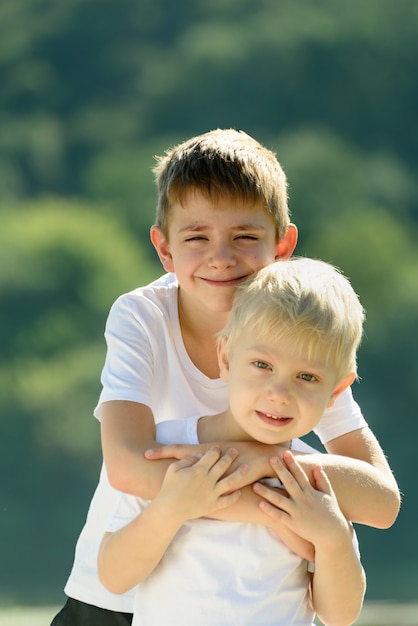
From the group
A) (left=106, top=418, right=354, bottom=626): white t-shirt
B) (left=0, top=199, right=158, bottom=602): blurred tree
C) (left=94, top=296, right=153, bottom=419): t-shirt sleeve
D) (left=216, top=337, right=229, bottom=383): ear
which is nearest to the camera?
(left=106, top=418, right=354, bottom=626): white t-shirt

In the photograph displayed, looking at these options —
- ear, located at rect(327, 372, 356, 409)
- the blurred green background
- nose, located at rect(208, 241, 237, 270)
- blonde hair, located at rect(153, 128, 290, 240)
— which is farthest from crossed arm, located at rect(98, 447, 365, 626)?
the blurred green background

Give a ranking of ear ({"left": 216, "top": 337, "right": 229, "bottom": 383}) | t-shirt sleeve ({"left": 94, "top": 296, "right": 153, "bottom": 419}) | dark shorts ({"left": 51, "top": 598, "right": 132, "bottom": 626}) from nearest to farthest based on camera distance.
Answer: ear ({"left": 216, "top": 337, "right": 229, "bottom": 383}) < t-shirt sleeve ({"left": 94, "top": 296, "right": 153, "bottom": 419}) < dark shorts ({"left": 51, "top": 598, "right": 132, "bottom": 626})

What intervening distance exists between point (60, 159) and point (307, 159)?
0.99 m

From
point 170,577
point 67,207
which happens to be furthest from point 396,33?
point 170,577

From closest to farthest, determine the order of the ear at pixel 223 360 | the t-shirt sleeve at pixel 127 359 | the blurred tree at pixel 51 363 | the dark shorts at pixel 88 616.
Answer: the ear at pixel 223 360, the t-shirt sleeve at pixel 127 359, the dark shorts at pixel 88 616, the blurred tree at pixel 51 363

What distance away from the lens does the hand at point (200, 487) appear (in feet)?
4.49

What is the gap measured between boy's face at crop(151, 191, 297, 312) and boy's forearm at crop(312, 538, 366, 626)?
1.49 feet

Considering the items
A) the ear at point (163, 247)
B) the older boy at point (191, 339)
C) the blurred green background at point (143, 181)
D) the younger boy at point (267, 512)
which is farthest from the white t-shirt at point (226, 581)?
the blurred green background at point (143, 181)

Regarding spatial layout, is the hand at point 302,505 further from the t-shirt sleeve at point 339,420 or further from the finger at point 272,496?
the t-shirt sleeve at point 339,420

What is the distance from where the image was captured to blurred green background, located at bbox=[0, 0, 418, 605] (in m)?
3.55

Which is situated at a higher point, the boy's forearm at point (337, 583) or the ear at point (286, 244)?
the ear at point (286, 244)

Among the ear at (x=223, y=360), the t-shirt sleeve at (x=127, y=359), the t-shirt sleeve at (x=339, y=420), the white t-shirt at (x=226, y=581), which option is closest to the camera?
the white t-shirt at (x=226, y=581)

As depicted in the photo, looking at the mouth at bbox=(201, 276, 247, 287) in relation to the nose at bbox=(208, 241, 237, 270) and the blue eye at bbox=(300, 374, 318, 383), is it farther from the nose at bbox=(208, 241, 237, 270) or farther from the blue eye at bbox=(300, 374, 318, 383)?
the blue eye at bbox=(300, 374, 318, 383)

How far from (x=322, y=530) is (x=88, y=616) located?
670 millimetres
